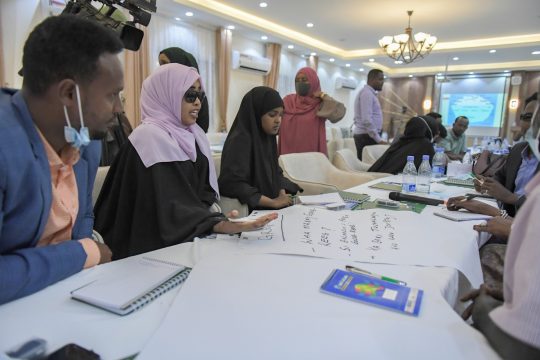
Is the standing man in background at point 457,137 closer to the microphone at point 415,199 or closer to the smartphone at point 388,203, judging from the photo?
the microphone at point 415,199

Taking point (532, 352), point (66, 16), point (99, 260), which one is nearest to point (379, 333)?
point (532, 352)

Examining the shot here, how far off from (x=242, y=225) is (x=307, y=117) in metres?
2.58

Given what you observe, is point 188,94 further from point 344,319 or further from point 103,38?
point 344,319

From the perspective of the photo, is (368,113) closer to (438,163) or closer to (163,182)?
(438,163)

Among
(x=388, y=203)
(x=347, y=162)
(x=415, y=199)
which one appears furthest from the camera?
(x=347, y=162)

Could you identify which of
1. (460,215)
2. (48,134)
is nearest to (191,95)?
(48,134)

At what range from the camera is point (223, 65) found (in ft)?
23.3

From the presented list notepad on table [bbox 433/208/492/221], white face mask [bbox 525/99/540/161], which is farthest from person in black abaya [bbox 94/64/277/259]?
notepad on table [bbox 433/208/492/221]

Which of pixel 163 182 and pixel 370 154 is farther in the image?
pixel 370 154

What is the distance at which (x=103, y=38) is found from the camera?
94 cm

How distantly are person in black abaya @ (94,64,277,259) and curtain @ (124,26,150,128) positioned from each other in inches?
161

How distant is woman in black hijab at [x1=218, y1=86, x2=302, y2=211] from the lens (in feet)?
6.88

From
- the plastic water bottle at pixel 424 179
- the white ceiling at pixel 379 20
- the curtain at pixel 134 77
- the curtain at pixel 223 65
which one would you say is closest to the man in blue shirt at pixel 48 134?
the plastic water bottle at pixel 424 179

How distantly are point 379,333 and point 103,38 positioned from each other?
35.7 inches
